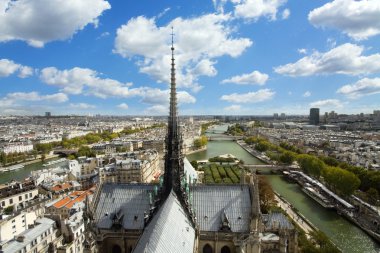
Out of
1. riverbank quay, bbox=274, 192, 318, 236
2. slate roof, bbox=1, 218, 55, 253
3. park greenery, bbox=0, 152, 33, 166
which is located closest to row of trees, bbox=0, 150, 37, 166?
park greenery, bbox=0, 152, 33, 166

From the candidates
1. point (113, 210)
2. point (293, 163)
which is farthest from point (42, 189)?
point (293, 163)

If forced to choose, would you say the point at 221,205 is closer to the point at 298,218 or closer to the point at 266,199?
the point at 298,218

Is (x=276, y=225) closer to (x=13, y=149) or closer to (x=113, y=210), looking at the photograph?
(x=113, y=210)

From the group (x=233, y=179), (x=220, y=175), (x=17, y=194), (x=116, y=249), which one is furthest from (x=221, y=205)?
(x=220, y=175)

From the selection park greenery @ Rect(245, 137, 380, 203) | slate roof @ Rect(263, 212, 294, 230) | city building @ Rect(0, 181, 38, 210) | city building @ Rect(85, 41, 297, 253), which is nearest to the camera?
city building @ Rect(85, 41, 297, 253)

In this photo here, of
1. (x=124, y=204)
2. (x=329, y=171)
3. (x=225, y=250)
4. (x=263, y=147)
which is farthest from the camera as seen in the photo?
(x=263, y=147)

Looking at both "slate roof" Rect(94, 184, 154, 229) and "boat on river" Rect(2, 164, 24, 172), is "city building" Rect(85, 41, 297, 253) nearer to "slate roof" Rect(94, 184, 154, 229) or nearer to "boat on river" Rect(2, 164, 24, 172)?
"slate roof" Rect(94, 184, 154, 229)
